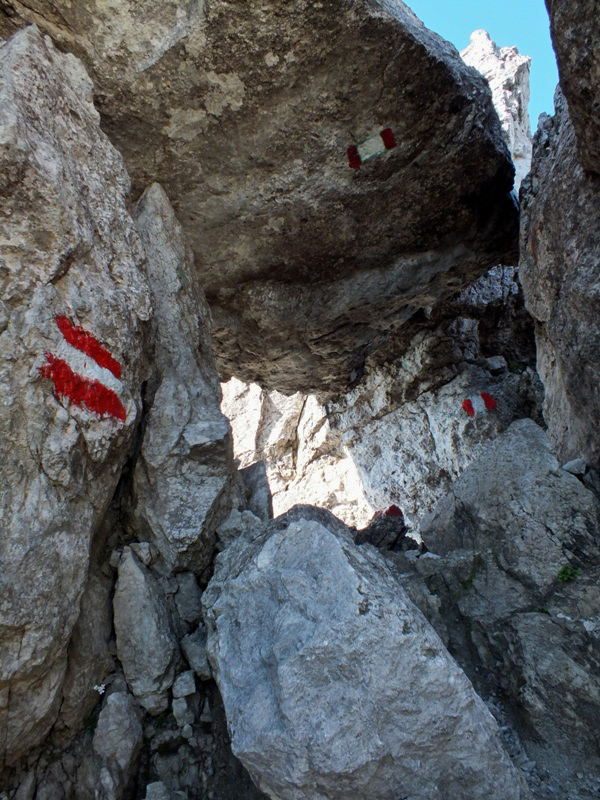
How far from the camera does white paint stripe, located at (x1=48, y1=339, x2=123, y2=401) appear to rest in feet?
12.4

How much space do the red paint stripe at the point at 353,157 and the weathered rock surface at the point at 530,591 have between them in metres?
3.78

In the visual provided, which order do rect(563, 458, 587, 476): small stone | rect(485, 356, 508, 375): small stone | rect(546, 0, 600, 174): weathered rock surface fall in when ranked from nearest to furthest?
rect(546, 0, 600, 174): weathered rock surface → rect(563, 458, 587, 476): small stone → rect(485, 356, 508, 375): small stone

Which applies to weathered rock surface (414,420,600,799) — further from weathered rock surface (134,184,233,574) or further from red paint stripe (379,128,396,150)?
red paint stripe (379,128,396,150)

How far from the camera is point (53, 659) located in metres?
3.56

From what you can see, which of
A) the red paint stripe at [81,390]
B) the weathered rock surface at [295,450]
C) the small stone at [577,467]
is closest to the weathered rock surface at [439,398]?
the weathered rock surface at [295,450]

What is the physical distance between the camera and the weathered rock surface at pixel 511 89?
1664cm

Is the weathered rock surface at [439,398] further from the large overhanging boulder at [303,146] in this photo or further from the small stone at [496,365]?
the large overhanging boulder at [303,146]

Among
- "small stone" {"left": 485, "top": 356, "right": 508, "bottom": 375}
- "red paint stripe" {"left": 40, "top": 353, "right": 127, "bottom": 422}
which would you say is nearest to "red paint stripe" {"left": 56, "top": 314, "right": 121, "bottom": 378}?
"red paint stripe" {"left": 40, "top": 353, "right": 127, "bottom": 422}

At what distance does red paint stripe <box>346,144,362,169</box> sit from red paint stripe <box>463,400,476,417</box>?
576cm

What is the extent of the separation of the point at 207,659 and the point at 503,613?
9.18 feet

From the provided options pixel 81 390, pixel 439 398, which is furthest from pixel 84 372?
pixel 439 398

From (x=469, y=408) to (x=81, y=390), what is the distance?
831 centimetres

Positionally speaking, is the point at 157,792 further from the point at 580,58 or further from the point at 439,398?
the point at 439,398

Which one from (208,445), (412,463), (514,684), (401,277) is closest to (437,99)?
(401,277)
